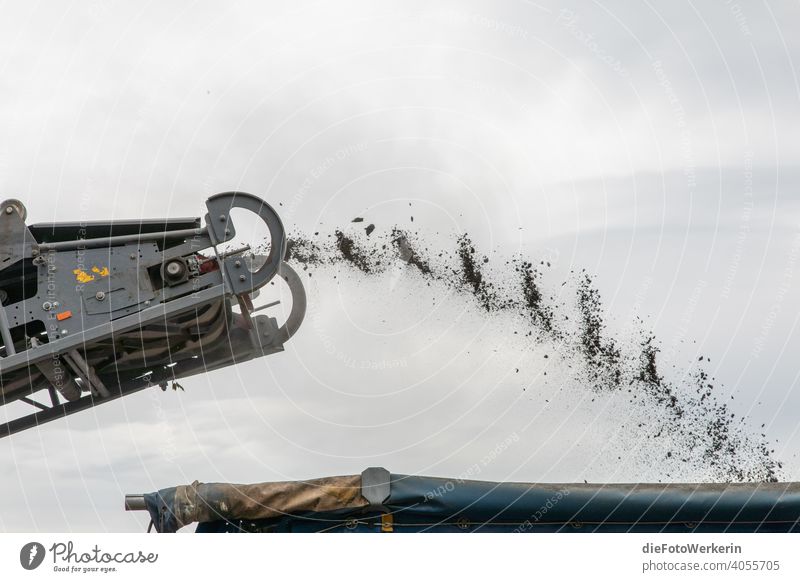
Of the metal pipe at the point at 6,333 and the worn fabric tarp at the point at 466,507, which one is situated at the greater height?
the metal pipe at the point at 6,333

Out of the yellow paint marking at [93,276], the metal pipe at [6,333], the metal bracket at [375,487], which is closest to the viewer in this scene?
the metal bracket at [375,487]

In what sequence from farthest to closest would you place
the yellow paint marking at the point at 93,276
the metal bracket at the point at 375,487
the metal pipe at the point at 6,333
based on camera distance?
1. the yellow paint marking at the point at 93,276
2. the metal pipe at the point at 6,333
3. the metal bracket at the point at 375,487

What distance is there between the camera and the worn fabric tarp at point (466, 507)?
5.67 meters

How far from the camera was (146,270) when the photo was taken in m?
7.94

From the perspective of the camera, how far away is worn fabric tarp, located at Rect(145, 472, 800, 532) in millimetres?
5668

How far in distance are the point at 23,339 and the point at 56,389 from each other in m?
0.58

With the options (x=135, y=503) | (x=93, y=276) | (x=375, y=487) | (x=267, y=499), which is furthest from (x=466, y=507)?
(x=93, y=276)

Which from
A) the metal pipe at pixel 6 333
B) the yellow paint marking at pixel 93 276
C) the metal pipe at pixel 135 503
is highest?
the yellow paint marking at pixel 93 276

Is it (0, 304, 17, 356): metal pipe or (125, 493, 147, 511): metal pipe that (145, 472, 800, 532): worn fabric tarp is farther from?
(0, 304, 17, 356): metal pipe

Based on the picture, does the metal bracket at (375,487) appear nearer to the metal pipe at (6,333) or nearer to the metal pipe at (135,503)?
the metal pipe at (135,503)

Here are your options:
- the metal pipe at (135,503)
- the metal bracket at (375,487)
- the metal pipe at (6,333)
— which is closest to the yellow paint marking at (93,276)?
the metal pipe at (6,333)

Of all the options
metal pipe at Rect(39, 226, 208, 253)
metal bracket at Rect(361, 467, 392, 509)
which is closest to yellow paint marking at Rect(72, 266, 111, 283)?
metal pipe at Rect(39, 226, 208, 253)
